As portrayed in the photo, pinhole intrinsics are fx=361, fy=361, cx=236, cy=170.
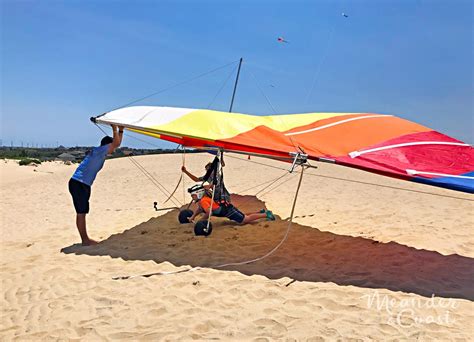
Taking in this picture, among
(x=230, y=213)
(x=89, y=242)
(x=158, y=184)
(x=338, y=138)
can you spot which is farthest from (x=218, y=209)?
(x=158, y=184)

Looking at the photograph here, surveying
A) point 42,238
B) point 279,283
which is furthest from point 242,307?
point 42,238

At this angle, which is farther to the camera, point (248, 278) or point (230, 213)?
A: point (230, 213)

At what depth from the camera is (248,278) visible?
A: 12.4 feet

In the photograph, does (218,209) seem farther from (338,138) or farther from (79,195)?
(338,138)

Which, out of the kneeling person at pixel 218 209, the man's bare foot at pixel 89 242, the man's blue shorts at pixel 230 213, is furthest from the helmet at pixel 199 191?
the man's bare foot at pixel 89 242

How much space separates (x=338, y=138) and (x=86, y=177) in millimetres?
3424

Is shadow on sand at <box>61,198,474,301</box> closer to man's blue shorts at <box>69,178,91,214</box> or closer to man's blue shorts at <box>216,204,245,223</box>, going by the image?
man's blue shorts at <box>216,204,245,223</box>

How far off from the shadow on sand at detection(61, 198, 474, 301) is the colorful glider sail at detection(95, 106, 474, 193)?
1.03 meters

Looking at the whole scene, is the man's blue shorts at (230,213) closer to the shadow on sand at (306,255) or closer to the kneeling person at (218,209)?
the kneeling person at (218,209)

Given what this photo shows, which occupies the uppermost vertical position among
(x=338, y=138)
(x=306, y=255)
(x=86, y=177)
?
(x=338, y=138)

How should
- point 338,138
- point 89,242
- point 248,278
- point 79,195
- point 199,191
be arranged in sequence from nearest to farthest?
point 248,278 < point 338,138 < point 79,195 < point 89,242 < point 199,191

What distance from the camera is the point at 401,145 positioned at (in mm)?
4379

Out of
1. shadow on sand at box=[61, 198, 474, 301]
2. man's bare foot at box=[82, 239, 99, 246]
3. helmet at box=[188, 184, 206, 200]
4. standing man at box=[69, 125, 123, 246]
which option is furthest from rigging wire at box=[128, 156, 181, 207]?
standing man at box=[69, 125, 123, 246]

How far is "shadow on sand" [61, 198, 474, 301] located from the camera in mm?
3691
